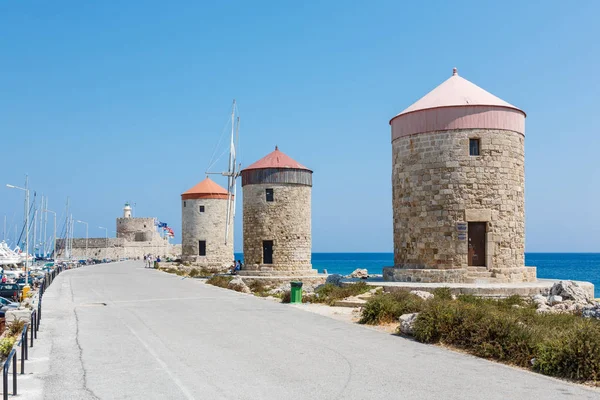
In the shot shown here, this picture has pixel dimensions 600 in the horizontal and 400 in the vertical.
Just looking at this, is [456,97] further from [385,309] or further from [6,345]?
[6,345]

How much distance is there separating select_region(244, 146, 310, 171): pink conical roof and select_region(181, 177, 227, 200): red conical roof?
12.6 meters

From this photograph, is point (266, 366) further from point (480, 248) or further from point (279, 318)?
point (480, 248)

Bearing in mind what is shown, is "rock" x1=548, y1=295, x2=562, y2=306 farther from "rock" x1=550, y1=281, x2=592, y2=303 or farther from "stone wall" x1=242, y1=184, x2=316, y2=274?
"stone wall" x1=242, y1=184, x2=316, y2=274

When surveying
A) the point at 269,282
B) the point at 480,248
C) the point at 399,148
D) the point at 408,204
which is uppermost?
the point at 399,148

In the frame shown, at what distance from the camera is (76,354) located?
9945mm

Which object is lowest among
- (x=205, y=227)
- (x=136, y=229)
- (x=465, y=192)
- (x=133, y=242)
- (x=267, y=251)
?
(x=133, y=242)

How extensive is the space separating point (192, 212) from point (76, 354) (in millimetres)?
35021

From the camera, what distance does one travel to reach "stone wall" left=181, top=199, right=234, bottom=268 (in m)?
44.5

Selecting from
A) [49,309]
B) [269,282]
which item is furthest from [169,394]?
[269,282]

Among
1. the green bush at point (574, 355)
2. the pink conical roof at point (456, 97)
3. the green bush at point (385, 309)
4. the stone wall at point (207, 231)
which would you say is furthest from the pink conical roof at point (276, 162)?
the green bush at point (574, 355)

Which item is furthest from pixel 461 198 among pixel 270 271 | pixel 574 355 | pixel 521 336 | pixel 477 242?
pixel 270 271

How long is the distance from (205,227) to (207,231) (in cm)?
34

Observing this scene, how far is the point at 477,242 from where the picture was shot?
19.5 meters

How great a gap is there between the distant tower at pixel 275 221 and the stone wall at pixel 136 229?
5188 centimetres
